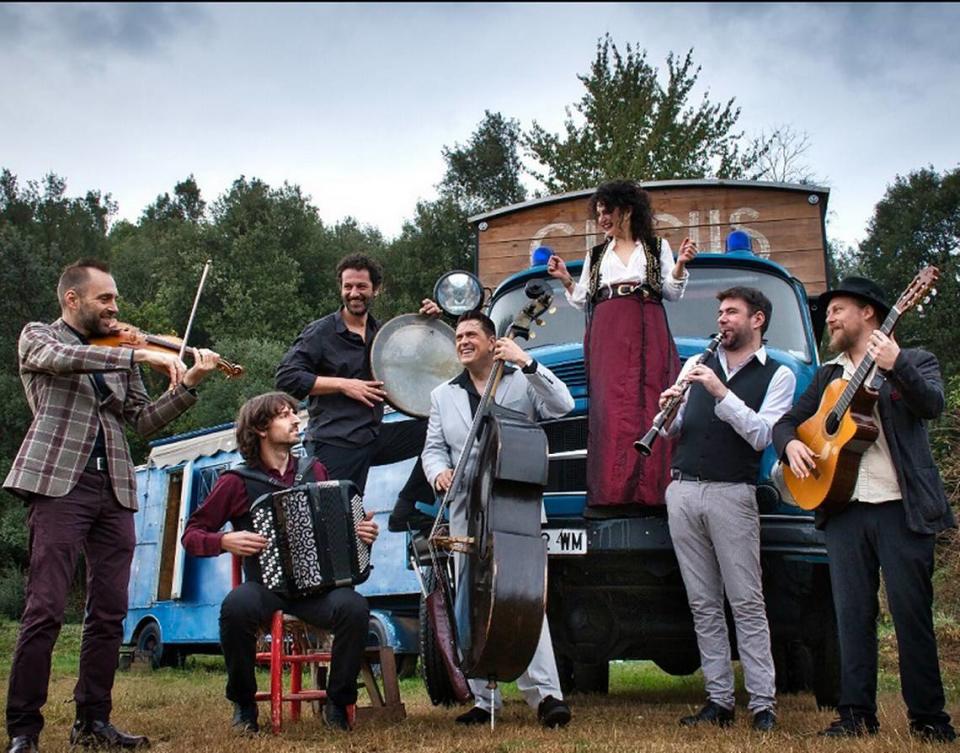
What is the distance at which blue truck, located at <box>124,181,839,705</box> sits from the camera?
219 inches

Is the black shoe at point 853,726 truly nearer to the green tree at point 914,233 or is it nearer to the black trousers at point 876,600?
the black trousers at point 876,600

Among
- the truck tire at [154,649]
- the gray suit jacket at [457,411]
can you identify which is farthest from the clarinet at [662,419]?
the truck tire at [154,649]

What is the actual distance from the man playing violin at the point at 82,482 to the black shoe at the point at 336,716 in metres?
0.84

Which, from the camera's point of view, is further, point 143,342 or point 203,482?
point 203,482

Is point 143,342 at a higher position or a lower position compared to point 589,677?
higher

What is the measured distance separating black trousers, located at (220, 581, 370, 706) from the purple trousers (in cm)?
51

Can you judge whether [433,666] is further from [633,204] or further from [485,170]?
[485,170]

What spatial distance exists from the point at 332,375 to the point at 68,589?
1.99 meters

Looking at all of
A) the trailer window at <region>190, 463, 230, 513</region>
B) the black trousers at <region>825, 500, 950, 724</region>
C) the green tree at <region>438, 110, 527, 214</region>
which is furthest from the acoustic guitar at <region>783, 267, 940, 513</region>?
the green tree at <region>438, 110, 527, 214</region>

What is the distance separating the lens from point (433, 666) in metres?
5.98

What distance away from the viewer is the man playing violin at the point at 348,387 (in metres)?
6.05

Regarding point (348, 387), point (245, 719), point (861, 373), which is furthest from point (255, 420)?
point (861, 373)

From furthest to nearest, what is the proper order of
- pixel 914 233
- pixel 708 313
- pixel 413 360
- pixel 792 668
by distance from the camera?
pixel 914 233
pixel 792 668
pixel 708 313
pixel 413 360

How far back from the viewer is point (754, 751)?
4305 mm
